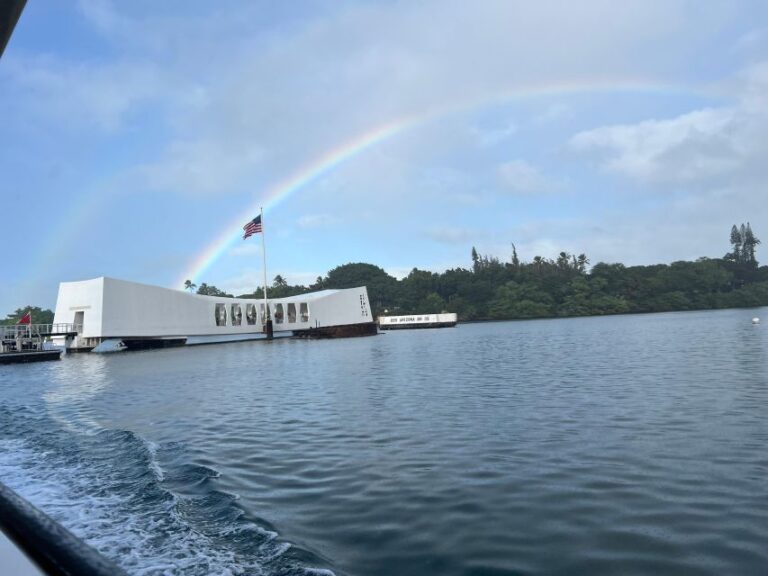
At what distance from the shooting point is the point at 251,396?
16.8 meters

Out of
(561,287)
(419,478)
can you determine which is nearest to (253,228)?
(419,478)

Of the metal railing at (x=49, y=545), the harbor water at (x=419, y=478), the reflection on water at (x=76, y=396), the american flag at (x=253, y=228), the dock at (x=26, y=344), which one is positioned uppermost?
the american flag at (x=253, y=228)

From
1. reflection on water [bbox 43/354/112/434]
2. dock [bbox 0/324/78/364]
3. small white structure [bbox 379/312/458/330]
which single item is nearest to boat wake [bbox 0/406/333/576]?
reflection on water [bbox 43/354/112/434]

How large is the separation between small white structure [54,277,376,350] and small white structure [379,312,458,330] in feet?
96.4

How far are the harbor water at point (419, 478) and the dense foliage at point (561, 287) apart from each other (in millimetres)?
113490

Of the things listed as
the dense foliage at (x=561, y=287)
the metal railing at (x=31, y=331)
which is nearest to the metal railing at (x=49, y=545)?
the metal railing at (x=31, y=331)

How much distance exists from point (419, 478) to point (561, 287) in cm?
12814

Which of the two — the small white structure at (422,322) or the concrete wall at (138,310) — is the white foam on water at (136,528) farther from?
the small white structure at (422,322)

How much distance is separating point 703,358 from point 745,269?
138 meters

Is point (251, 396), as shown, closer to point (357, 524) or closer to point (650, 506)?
point (357, 524)

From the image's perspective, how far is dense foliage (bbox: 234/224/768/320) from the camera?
122188 mm

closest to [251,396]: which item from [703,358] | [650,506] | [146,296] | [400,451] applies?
[400,451]

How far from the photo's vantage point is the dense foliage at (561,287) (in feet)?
401

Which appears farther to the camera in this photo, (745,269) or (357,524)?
(745,269)
